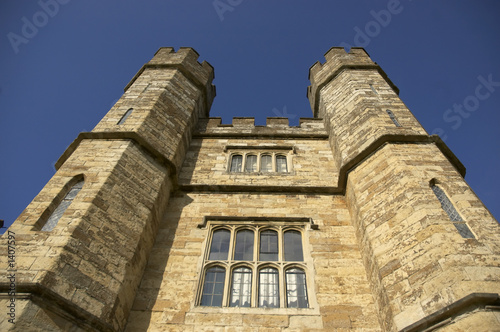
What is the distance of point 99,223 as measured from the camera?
506 cm

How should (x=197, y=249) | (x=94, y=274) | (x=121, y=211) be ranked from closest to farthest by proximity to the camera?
(x=94, y=274)
(x=121, y=211)
(x=197, y=249)

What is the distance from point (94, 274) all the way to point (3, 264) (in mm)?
1027

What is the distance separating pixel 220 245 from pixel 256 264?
822 mm

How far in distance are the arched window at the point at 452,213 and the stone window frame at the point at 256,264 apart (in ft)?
6.97

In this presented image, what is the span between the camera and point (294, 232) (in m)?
6.32

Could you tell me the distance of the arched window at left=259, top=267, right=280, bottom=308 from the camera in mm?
5043

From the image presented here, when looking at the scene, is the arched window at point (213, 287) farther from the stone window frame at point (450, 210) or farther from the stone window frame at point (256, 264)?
the stone window frame at point (450, 210)

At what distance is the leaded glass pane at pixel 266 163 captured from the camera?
333 inches

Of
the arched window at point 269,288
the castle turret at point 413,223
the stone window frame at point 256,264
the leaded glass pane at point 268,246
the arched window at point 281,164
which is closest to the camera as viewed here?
the castle turret at point 413,223

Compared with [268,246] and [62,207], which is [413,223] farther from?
[62,207]

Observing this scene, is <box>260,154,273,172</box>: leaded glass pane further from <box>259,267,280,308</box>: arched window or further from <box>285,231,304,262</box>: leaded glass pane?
<box>259,267,280,308</box>: arched window

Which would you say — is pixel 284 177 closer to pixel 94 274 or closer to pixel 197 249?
pixel 197 249

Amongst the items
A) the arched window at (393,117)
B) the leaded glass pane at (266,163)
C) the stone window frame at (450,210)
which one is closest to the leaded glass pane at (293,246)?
the stone window frame at (450,210)

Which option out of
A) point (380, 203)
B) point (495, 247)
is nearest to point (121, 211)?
point (380, 203)
